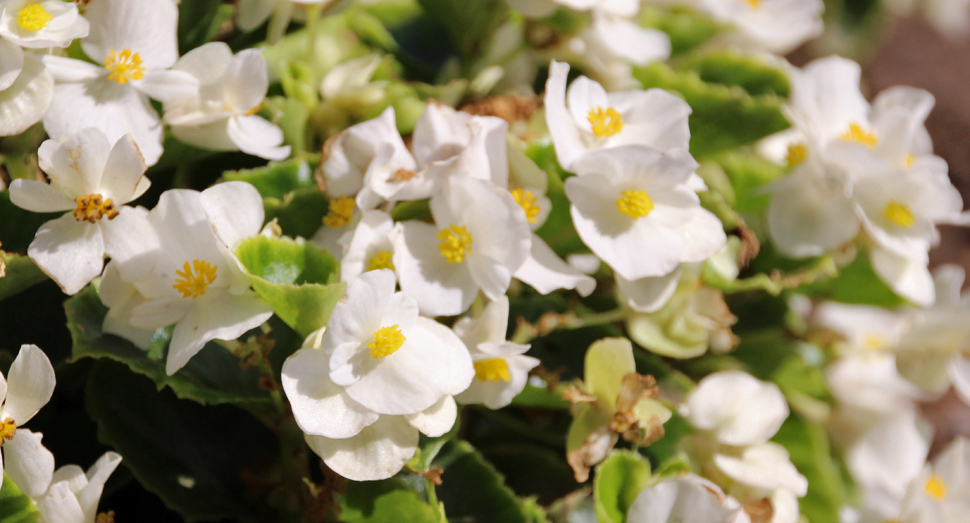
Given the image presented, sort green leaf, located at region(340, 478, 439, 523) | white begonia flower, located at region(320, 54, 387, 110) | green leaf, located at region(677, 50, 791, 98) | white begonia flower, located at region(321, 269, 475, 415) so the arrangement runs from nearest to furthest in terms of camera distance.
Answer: white begonia flower, located at region(321, 269, 475, 415)
green leaf, located at region(340, 478, 439, 523)
white begonia flower, located at region(320, 54, 387, 110)
green leaf, located at region(677, 50, 791, 98)

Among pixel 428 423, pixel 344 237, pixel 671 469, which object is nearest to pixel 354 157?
pixel 344 237

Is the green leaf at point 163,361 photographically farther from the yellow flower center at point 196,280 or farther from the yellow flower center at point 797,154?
the yellow flower center at point 797,154

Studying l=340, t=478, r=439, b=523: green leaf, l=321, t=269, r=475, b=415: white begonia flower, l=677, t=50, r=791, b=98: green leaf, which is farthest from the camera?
l=677, t=50, r=791, b=98: green leaf

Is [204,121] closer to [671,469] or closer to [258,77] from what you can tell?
[258,77]

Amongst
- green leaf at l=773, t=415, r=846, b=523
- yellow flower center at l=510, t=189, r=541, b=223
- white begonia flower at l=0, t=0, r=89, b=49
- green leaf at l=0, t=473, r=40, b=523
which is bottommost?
green leaf at l=773, t=415, r=846, b=523

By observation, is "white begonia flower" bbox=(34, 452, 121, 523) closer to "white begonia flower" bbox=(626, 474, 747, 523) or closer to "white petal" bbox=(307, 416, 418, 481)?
"white petal" bbox=(307, 416, 418, 481)

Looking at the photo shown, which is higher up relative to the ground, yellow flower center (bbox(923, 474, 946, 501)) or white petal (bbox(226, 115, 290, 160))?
white petal (bbox(226, 115, 290, 160))

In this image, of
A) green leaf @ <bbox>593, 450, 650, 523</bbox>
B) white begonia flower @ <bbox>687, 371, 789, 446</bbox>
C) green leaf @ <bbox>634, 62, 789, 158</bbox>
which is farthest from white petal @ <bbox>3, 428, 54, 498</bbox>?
green leaf @ <bbox>634, 62, 789, 158</bbox>

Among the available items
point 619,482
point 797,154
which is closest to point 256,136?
point 619,482
